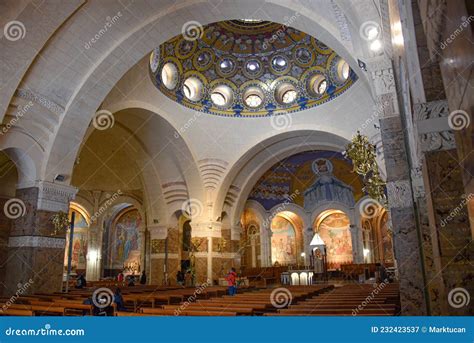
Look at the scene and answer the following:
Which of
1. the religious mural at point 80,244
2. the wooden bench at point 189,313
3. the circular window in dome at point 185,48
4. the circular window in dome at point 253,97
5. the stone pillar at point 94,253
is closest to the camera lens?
the wooden bench at point 189,313

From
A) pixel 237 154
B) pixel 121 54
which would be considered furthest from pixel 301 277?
pixel 121 54

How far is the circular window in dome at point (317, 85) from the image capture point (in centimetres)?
1717

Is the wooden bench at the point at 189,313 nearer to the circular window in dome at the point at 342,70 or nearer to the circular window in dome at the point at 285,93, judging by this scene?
the circular window in dome at the point at 342,70

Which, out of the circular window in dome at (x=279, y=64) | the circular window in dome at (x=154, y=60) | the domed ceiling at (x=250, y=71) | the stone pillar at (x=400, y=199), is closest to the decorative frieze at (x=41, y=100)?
the circular window in dome at (x=154, y=60)

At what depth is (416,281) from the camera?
Result: 18.7 feet

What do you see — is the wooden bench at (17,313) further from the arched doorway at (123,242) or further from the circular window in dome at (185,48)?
the arched doorway at (123,242)

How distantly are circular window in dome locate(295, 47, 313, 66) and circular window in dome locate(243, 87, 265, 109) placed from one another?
2.29m

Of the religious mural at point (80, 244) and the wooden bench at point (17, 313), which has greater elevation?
the religious mural at point (80, 244)

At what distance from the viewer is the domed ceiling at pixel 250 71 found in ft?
53.8

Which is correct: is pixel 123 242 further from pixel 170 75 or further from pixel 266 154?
pixel 170 75

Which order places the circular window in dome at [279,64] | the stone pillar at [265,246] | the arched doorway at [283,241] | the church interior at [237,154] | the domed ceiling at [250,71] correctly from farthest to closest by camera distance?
the arched doorway at [283,241] < the stone pillar at [265,246] < the circular window in dome at [279,64] < the domed ceiling at [250,71] < the church interior at [237,154]

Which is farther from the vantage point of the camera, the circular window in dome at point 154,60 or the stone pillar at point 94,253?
the stone pillar at point 94,253

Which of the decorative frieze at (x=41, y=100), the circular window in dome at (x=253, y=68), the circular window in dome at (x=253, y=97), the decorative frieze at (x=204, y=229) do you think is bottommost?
the decorative frieze at (x=204, y=229)

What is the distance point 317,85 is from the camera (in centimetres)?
1738
